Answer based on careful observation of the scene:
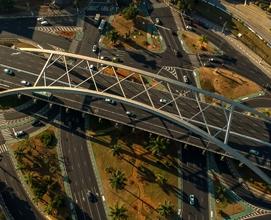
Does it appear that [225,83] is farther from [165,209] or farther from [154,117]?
[165,209]

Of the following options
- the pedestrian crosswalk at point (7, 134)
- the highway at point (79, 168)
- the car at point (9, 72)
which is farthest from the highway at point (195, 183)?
the car at point (9, 72)

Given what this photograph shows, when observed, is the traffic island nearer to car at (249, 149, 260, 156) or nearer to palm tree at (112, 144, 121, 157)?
car at (249, 149, 260, 156)

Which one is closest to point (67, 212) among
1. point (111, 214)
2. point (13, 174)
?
point (111, 214)

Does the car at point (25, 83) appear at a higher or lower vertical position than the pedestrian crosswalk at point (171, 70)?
lower

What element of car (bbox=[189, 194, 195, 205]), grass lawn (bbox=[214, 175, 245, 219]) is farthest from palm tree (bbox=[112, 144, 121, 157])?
grass lawn (bbox=[214, 175, 245, 219])

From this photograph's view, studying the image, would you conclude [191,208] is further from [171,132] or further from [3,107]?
[3,107]

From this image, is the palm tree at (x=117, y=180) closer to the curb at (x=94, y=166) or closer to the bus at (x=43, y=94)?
the curb at (x=94, y=166)
